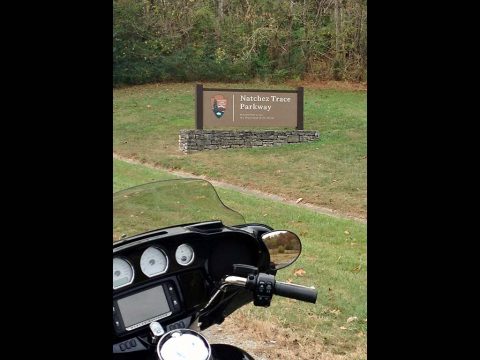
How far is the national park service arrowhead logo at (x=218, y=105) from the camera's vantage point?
14.1 meters

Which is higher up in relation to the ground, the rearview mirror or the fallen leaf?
the rearview mirror

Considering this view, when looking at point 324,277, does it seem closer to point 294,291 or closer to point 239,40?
point 294,291

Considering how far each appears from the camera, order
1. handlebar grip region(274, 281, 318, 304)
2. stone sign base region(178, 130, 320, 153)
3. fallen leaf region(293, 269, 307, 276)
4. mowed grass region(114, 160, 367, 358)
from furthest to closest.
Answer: stone sign base region(178, 130, 320, 153)
fallen leaf region(293, 269, 307, 276)
mowed grass region(114, 160, 367, 358)
handlebar grip region(274, 281, 318, 304)

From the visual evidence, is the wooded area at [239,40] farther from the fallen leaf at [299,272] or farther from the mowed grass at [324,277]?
the fallen leaf at [299,272]

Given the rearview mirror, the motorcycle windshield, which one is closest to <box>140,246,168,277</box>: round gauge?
the motorcycle windshield

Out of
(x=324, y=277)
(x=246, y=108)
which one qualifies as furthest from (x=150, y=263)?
(x=246, y=108)

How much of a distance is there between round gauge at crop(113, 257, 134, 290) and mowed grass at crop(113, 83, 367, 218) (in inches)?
317

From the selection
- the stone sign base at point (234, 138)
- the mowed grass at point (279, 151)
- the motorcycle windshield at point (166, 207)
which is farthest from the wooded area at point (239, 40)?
the motorcycle windshield at point (166, 207)

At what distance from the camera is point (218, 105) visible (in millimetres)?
14148

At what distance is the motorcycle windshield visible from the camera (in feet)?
5.78

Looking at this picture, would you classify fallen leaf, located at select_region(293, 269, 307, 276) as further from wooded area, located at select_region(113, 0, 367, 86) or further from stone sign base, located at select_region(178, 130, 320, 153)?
wooded area, located at select_region(113, 0, 367, 86)

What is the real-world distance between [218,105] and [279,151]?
A: 1.63 metres
